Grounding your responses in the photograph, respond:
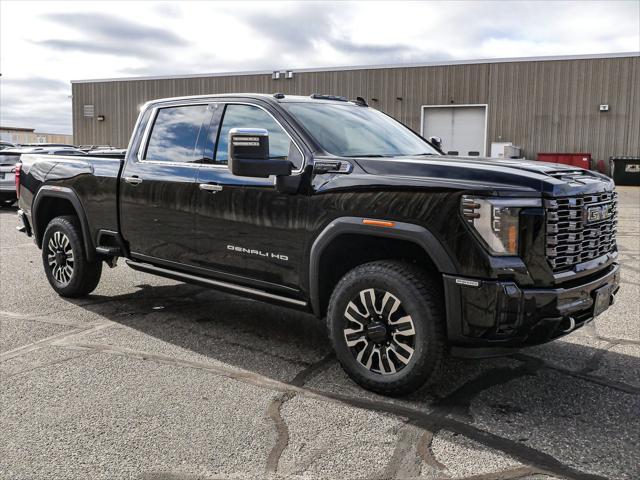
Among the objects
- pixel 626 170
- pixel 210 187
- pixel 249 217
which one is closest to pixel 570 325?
pixel 249 217

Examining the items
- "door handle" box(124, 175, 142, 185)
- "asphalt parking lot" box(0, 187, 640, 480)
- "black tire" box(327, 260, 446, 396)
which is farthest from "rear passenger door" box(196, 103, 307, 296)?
"door handle" box(124, 175, 142, 185)

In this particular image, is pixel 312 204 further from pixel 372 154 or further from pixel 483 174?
pixel 483 174

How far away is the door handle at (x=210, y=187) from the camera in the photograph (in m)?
4.67

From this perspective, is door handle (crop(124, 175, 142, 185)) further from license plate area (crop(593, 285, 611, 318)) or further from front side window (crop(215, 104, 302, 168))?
license plate area (crop(593, 285, 611, 318))

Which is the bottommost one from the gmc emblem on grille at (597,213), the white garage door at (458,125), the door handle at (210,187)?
the gmc emblem on grille at (597,213)

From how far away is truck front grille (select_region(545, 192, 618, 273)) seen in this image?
345 centimetres

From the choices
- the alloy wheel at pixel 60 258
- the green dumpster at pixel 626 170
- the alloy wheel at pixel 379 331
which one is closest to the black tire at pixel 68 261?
the alloy wheel at pixel 60 258

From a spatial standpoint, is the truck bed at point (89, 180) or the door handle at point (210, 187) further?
the truck bed at point (89, 180)

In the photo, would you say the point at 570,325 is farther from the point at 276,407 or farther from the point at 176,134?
the point at 176,134

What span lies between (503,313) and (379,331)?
77 cm

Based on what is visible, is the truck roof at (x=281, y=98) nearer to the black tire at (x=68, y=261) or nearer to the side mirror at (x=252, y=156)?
the side mirror at (x=252, y=156)

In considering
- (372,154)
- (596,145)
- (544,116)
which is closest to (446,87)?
(544,116)

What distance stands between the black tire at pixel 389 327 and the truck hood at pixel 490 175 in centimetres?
56

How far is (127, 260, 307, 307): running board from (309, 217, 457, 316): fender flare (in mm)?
210
